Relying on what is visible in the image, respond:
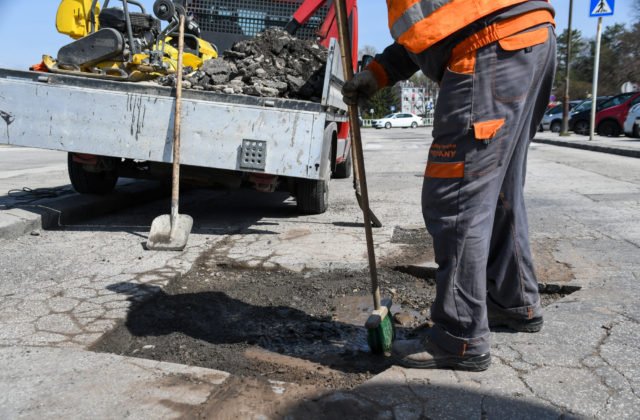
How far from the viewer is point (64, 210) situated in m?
5.55

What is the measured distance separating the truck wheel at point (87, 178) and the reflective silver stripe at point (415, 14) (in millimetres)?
4419

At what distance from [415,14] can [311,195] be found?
3.93 metres

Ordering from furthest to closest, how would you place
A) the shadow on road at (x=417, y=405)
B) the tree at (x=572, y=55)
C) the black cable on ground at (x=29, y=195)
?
the tree at (x=572, y=55) → the black cable on ground at (x=29, y=195) → the shadow on road at (x=417, y=405)

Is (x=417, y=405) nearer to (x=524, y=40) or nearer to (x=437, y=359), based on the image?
(x=437, y=359)

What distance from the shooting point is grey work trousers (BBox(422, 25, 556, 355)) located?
2168 millimetres

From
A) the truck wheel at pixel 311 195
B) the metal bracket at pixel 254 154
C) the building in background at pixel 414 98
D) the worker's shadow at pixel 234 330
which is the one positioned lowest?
the worker's shadow at pixel 234 330

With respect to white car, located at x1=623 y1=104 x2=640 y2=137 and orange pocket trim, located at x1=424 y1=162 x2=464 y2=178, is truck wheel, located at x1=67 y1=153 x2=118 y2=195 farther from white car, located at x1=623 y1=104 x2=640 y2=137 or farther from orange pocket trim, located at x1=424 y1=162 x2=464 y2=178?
white car, located at x1=623 y1=104 x2=640 y2=137

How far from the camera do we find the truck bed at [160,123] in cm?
480

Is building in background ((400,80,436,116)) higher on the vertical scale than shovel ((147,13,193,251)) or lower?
higher

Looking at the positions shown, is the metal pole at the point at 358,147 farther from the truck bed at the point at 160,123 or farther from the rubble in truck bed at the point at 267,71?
the rubble in truck bed at the point at 267,71

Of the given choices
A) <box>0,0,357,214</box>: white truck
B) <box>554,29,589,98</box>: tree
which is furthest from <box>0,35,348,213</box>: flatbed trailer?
<box>554,29,589,98</box>: tree

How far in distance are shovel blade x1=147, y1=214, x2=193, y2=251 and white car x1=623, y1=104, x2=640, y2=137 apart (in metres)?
17.9

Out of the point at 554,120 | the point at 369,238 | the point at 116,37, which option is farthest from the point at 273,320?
the point at 554,120

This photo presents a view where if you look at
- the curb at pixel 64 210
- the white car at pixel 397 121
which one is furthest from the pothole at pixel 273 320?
the white car at pixel 397 121
